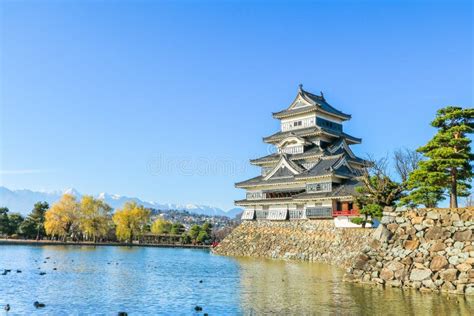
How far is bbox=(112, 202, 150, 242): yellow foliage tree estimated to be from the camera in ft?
208

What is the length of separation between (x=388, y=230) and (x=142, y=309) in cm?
1182

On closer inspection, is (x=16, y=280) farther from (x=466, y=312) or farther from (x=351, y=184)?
(x=351, y=184)

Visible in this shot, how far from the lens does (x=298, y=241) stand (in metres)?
39.2

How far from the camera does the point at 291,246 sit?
39.1m

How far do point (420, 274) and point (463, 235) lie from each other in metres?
2.34

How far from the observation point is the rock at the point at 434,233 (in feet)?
60.6

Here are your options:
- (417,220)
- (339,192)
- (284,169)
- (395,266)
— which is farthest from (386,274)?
(284,169)

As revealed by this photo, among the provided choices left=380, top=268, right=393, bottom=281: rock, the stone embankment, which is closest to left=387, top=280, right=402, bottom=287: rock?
the stone embankment

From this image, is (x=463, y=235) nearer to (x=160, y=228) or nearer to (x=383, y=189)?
(x=383, y=189)

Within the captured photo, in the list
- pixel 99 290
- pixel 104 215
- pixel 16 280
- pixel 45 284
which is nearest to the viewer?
pixel 99 290

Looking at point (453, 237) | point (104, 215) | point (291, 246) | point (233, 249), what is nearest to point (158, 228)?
point (104, 215)

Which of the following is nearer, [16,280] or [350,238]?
[16,280]

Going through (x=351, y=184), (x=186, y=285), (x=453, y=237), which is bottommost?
(x=186, y=285)

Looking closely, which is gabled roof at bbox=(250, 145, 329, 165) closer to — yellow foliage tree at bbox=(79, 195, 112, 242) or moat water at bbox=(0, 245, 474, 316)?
moat water at bbox=(0, 245, 474, 316)
